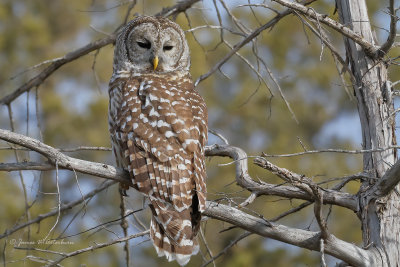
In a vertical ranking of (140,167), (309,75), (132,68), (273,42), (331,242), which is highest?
(273,42)

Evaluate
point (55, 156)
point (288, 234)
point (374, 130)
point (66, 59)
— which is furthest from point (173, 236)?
point (66, 59)

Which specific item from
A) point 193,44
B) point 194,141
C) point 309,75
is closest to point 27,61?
point 193,44

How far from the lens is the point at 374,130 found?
3715mm

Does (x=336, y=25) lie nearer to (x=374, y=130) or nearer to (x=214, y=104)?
(x=374, y=130)

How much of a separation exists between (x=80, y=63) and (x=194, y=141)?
1367 cm

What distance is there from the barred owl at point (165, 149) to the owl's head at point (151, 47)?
23cm

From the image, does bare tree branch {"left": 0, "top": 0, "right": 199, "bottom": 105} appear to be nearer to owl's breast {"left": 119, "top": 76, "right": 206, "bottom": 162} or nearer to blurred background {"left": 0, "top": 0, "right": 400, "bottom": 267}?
owl's breast {"left": 119, "top": 76, "right": 206, "bottom": 162}

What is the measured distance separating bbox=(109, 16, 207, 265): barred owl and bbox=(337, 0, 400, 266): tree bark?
3.20 ft

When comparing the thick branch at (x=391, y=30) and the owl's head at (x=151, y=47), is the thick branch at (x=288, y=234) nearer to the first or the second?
the thick branch at (x=391, y=30)

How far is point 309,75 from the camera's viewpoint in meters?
16.7

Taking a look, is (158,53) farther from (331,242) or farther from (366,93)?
(331,242)

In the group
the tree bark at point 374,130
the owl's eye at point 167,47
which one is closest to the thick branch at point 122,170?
the tree bark at point 374,130

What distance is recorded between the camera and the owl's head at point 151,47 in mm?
4824

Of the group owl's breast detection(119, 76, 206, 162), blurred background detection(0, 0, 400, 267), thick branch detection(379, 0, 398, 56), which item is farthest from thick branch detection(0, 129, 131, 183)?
blurred background detection(0, 0, 400, 267)
